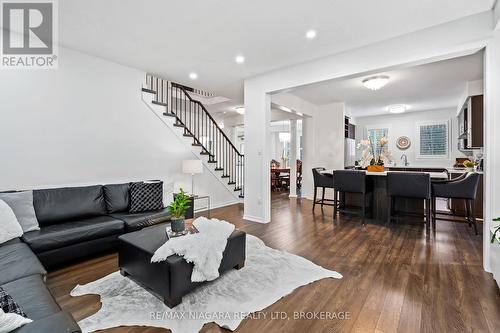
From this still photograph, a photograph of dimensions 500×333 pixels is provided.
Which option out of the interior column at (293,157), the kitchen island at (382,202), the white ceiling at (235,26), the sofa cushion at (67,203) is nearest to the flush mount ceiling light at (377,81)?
the white ceiling at (235,26)

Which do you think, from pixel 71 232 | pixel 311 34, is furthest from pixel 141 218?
pixel 311 34

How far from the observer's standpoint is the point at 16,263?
74.5 inches

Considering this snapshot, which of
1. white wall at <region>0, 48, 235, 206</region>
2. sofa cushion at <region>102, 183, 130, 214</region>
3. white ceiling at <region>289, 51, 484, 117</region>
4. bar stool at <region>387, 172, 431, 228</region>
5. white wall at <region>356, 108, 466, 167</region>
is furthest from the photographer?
white wall at <region>356, 108, 466, 167</region>

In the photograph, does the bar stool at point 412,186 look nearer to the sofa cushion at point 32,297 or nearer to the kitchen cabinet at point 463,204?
the kitchen cabinet at point 463,204

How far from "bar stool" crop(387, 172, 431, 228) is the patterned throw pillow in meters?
3.92

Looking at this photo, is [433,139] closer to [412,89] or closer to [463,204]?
[412,89]

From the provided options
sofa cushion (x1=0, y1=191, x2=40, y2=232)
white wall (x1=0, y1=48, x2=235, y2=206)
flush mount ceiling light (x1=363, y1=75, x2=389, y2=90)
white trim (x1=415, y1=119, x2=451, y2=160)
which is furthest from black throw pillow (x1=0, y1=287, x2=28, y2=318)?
white trim (x1=415, y1=119, x2=451, y2=160)

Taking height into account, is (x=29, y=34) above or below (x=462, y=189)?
above

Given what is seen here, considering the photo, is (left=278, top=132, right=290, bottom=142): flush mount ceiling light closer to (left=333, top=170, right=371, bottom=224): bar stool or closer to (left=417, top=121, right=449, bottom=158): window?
(left=417, top=121, right=449, bottom=158): window

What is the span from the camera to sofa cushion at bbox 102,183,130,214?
363 centimetres

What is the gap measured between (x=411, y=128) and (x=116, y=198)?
352 inches

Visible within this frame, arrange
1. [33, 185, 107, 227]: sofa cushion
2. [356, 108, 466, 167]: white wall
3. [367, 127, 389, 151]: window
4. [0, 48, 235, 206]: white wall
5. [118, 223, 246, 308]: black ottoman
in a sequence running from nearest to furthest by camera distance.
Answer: [118, 223, 246, 308]: black ottoman → [33, 185, 107, 227]: sofa cushion → [0, 48, 235, 206]: white wall → [356, 108, 466, 167]: white wall → [367, 127, 389, 151]: window

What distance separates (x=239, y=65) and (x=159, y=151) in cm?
225

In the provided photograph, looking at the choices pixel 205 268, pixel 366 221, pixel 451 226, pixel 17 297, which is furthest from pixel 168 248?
pixel 451 226
